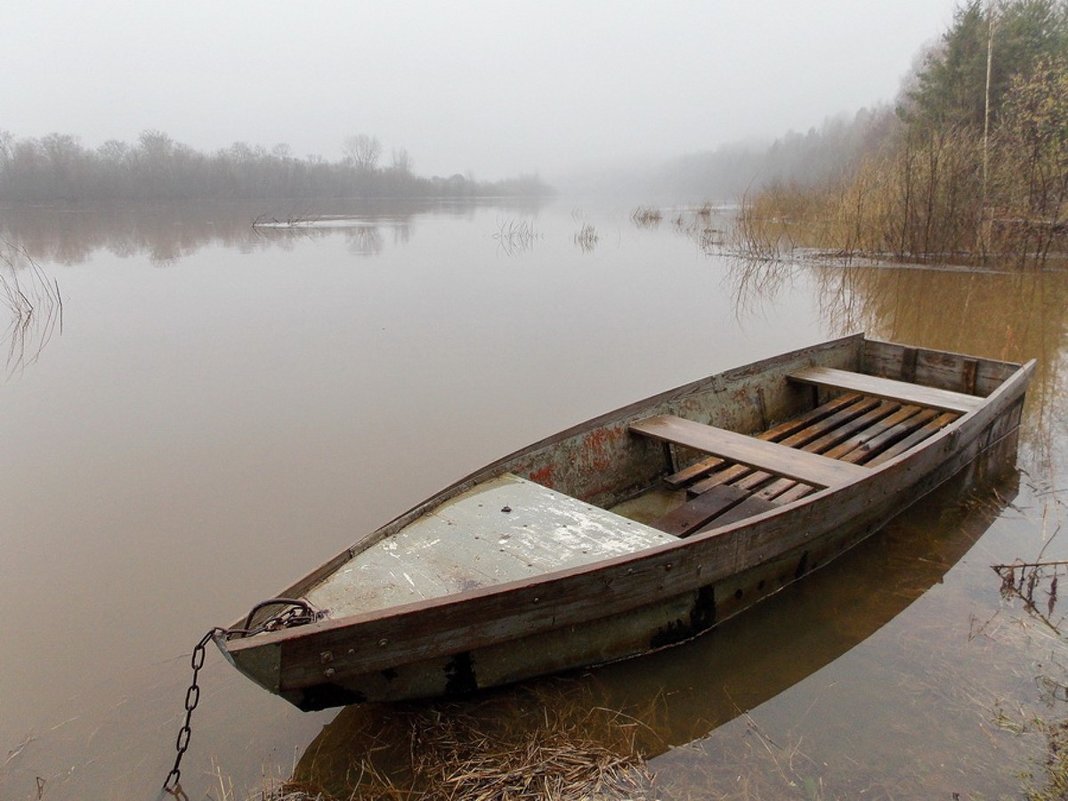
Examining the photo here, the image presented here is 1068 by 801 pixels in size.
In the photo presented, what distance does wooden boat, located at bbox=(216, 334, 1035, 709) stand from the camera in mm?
2420

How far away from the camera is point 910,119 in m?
21.2

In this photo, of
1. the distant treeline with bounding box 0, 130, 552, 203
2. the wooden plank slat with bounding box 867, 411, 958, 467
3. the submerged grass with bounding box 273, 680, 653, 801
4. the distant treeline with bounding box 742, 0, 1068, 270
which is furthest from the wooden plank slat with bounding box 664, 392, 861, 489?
the distant treeline with bounding box 0, 130, 552, 203

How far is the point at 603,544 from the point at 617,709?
2.22ft

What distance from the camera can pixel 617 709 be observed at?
283cm

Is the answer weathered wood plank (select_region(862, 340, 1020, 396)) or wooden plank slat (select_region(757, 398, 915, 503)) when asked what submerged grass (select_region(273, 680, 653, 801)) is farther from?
weathered wood plank (select_region(862, 340, 1020, 396))

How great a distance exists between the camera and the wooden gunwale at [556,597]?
2.30 metres

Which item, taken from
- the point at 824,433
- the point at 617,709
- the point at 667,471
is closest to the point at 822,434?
the point at 824,433

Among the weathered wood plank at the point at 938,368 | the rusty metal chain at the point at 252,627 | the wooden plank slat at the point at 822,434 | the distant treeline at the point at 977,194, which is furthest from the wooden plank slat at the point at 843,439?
the distant treeline at the point at 977,194

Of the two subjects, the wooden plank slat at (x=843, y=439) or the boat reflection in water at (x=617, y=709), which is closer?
the boat reflection in water at (x=617, y=709)

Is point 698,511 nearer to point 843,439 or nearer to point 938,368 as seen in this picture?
point 843,439

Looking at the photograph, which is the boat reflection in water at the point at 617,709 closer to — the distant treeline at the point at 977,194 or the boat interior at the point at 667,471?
the boat interior at the point at 667,471

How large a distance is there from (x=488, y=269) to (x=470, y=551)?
1272 centimetres

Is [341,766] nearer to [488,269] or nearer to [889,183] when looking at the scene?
[488,269]

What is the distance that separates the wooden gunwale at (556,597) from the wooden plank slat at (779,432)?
104cm
